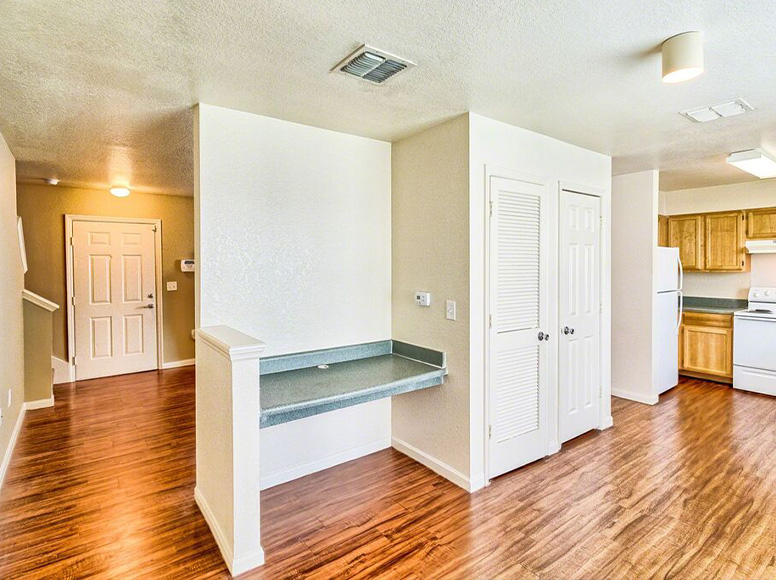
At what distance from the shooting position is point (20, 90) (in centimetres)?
239

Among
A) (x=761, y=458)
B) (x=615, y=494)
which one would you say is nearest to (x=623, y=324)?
(x=761, y=458)

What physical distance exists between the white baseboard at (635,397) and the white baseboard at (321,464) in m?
2.80

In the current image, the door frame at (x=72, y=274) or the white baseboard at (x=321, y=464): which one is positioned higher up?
the door frame at (x=72, y=274)

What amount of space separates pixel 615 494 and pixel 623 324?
2.40 meters

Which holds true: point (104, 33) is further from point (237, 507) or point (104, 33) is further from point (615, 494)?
point (615, 494)

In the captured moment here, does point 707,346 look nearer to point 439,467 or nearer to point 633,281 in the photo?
point 633,281

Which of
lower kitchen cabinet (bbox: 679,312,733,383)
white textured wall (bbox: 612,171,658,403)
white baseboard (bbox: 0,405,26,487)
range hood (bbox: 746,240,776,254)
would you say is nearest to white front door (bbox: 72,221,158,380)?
white baseboard (bbox: 0,405,26,487)

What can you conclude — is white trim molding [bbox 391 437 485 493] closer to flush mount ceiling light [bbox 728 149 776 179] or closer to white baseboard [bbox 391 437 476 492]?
white baseboard [bbox 391 437 476 492]

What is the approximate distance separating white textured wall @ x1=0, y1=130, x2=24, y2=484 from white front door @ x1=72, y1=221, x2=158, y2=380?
1.41 meters

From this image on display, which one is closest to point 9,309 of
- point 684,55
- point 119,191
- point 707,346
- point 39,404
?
point 39,404

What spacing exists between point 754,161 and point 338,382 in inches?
158

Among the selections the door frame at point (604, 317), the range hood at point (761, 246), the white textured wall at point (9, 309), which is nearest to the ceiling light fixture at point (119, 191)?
Answer: the white textured wall at point (9, 309)

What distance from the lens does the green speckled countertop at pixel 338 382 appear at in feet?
7.71

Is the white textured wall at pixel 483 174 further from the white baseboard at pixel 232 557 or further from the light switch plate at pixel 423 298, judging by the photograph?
the white baseboard at pixel 232 557
